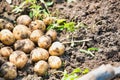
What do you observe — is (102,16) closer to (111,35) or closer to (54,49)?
(111,35)

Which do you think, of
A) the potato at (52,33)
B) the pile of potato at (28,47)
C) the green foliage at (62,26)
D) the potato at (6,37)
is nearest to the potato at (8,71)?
the pile of potato at (28,47)

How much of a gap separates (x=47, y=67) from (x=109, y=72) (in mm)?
561

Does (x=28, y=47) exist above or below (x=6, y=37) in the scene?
below

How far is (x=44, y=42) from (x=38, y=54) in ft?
0.49

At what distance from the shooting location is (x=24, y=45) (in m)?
3.20

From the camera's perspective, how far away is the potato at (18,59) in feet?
10.00

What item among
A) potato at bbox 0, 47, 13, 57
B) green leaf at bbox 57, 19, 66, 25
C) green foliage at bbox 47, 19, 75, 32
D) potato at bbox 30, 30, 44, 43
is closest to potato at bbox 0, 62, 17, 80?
potato at bbox 0, 47, 13, 57

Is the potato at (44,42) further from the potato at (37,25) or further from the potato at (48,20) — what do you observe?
the potato at (48,20)

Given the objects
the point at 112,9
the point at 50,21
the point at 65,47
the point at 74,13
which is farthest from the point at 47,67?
the point at 112,9

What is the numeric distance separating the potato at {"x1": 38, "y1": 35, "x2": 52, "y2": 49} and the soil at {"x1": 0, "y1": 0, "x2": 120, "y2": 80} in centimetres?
18

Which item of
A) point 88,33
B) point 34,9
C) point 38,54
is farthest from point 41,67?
point 34,9

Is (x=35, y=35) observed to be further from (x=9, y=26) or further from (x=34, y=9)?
(x=34, y=9)

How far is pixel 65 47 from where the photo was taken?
336 cm

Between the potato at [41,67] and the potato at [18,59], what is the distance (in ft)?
0.40
